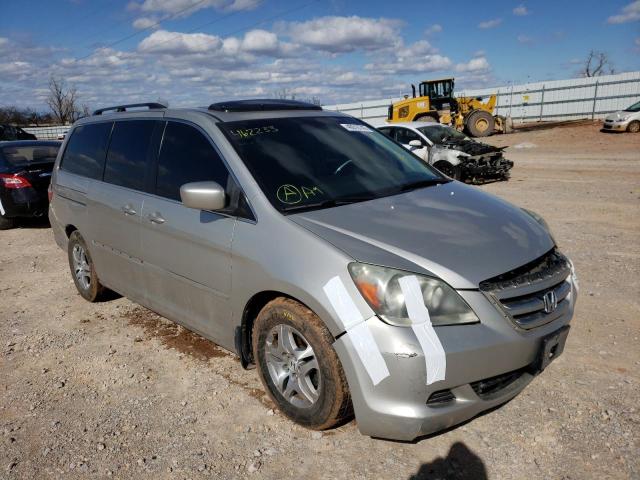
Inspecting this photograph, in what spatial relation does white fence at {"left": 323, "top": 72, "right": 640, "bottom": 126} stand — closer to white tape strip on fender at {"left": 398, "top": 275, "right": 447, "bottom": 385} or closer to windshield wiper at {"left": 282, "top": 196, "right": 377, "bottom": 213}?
windshield wiper at {"left": 282, "top": 196, "right": 377, "bottom": 213}

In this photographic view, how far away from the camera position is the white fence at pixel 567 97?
31016 mm

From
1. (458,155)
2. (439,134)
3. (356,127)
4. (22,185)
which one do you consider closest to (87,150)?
(356,127)

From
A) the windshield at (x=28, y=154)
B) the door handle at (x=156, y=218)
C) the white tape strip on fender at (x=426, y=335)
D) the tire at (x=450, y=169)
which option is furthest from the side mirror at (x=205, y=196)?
the tire at (x=450, y=169)

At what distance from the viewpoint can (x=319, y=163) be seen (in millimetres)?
3416

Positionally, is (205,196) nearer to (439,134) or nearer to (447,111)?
(439,134)

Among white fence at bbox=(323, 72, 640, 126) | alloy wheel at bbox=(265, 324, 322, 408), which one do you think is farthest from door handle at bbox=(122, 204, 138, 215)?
white fence at bbox=(323, 72, 640, 126)

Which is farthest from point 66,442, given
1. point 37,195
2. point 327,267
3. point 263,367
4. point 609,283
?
point 37,195

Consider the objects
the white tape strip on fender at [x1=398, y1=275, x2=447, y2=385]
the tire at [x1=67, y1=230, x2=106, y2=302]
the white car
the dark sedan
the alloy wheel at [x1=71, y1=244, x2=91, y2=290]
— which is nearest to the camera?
the white tape strip on fender at [x1=398, y1=275, x2=447, y2=385]

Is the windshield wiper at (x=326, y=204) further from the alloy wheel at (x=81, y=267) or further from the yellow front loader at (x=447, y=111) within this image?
the yellow front loader at (x=447, y=111)

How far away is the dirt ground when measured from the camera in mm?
Result: 2621

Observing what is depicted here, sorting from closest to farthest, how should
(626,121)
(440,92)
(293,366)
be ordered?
(293,366) → (626,121) → (440,92)

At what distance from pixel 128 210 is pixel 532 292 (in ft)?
9.73

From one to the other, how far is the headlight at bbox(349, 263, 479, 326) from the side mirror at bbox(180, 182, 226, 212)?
3.34 feet

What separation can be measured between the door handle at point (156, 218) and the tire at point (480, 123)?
2251cm
